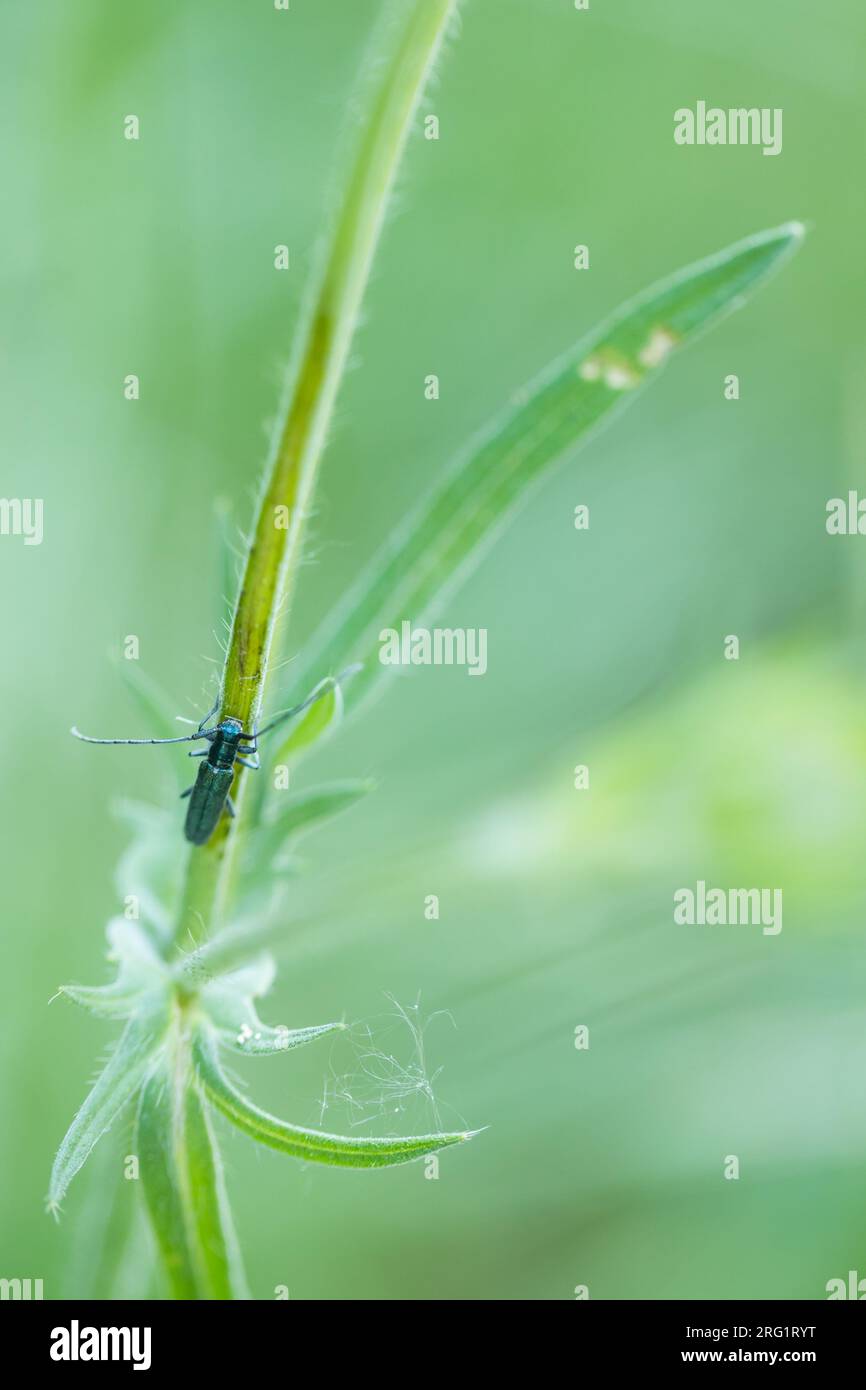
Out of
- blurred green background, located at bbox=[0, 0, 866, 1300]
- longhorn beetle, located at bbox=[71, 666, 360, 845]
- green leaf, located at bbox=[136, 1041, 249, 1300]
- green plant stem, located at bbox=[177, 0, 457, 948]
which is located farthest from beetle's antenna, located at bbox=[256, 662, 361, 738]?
blurred green background, located at bbox=[0, 0, 866, 1300]

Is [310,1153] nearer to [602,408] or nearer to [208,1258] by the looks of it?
[208,1258]

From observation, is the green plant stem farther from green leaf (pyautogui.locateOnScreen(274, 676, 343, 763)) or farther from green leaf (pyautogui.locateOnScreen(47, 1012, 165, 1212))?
green leaf (pyautogui.locateOnScreen(47, 1012, 165, 1212))

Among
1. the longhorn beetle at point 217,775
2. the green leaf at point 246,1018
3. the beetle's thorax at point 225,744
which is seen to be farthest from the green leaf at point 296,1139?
the beetle's thorax at point 225,744

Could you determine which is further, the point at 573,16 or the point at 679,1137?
the point at 573,16

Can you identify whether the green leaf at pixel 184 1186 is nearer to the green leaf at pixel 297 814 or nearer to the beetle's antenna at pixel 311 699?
the green leaf at pixel 297 814
